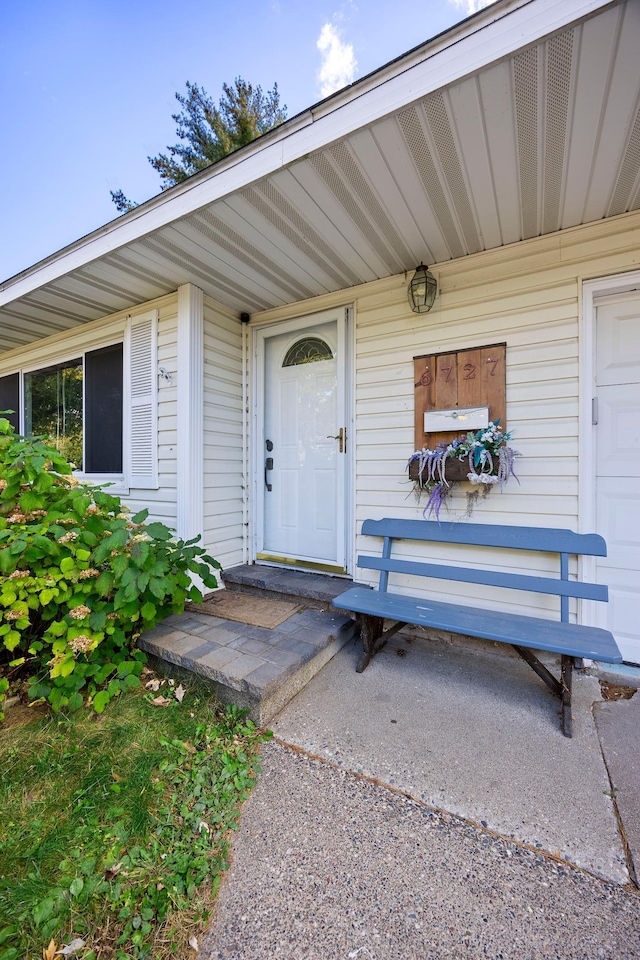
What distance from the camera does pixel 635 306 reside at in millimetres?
2059

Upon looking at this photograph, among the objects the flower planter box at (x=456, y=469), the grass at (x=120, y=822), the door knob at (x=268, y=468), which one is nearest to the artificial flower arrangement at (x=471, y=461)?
the flower planter box at (x=456, y=469)

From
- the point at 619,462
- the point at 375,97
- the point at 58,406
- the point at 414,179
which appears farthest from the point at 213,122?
the point at 619,462

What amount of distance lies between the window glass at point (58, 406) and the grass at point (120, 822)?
9.36 ft

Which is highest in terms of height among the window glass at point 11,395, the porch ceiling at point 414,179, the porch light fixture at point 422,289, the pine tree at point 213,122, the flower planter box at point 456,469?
the pine tree at point 213,122

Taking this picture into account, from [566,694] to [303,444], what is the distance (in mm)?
2275

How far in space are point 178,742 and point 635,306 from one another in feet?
10.1

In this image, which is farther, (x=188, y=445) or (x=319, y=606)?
(x=188, y=445)

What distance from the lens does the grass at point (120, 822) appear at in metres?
0.96

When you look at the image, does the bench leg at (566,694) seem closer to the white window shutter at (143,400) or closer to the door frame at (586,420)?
the door frame at (586,420)

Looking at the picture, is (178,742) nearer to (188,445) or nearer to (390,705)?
(390,705)

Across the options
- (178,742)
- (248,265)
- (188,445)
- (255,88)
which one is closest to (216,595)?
(188,445)

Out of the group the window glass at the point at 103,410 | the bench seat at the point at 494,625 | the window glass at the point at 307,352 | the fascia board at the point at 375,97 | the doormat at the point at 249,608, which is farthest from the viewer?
the window glass at the point at 103,410

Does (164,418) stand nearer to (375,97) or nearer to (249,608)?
(249,608)

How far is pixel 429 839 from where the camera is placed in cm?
120
